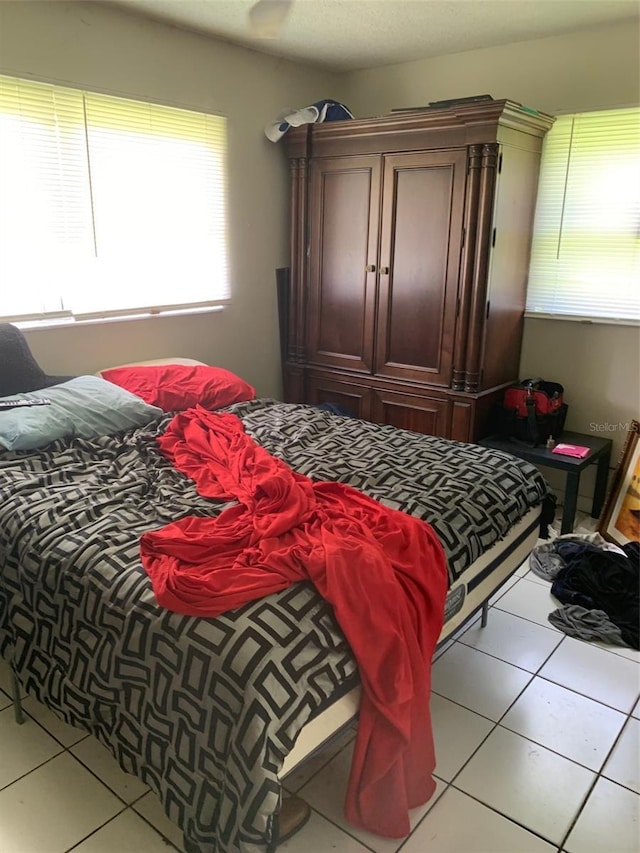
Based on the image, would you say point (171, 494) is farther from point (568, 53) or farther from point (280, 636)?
point (568, 53)

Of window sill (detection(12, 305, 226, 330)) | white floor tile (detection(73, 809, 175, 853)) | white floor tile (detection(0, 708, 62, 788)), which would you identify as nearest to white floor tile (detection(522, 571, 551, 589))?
white floor tile (detection(73, 809, 175, 853))

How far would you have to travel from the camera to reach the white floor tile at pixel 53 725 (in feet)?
6.43

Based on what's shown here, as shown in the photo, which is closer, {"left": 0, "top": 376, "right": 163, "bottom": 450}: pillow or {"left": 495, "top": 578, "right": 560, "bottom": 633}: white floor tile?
{"left": 0, "top": 376, "right": 163, "bottom": 450}: pillow

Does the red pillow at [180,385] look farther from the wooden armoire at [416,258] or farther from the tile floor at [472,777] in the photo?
the tile floor at [472,777]

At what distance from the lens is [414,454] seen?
2436 mm

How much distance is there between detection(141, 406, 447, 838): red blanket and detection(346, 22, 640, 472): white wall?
2.08 m

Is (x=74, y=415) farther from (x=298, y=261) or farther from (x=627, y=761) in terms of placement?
(x=627, y=761)

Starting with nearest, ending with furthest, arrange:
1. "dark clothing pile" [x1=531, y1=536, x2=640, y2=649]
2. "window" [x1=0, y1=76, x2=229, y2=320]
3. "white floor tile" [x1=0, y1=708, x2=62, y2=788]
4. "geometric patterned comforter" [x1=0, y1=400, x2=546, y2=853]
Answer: "geometric patterned comforter" [x1=0, y1=400, x2=546, y2=853] < "white floor tile" [x1=0, y1=708, x2=62, y2=788] < "dark clothing pile" [x1=531, y1=536, x2=640, y2=649] < "window" [x1=0, y1=76, x2=229, y2=320]

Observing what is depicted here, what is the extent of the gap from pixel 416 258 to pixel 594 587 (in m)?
1.84

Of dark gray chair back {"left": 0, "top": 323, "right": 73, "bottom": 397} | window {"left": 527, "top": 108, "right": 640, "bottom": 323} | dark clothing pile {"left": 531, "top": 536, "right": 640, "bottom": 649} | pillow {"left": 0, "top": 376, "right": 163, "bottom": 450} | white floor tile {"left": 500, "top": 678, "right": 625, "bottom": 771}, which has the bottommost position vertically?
white floor tile {"left": 500, "top": 678, "right": 625, "bottom": 771}

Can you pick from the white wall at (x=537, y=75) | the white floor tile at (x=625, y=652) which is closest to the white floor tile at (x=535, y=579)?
the white floor tile at (x=625, y=652)

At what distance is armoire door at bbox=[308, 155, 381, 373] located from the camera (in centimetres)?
358

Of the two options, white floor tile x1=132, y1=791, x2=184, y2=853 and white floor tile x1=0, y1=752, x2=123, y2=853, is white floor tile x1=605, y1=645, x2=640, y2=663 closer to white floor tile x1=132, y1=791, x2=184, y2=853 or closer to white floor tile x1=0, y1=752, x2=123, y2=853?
white floor tile x1=132, y1=791, x2=184, y2=853

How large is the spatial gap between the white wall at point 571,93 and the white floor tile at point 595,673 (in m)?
1.43
